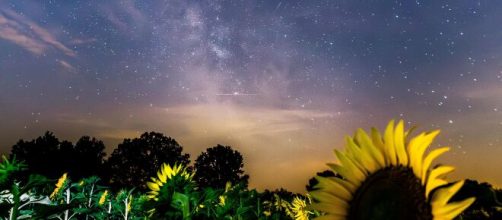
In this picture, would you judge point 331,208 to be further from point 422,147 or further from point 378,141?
point 422,147

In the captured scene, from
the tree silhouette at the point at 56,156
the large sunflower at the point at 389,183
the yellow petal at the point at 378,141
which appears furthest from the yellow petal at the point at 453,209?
the tree silhouette at the point at 56,156

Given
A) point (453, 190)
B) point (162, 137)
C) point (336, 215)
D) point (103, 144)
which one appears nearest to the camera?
point (453, 190)

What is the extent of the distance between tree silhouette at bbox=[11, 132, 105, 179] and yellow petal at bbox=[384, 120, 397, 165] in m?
49.7

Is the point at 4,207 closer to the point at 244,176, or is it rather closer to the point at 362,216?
the point at 362,216

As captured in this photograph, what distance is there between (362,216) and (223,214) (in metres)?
2.13

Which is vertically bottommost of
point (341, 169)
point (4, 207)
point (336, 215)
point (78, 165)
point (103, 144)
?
point (4, 207)

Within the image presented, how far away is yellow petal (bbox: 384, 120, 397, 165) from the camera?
1604 mm

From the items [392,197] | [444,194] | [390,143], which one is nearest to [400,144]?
[390,143]

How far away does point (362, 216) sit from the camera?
161 centimetres

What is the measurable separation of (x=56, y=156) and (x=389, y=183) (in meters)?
51.6

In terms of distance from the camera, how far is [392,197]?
4.64ft

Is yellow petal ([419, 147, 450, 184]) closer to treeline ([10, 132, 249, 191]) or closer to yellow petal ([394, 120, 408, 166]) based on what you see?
yellow petal ([394, 120, 408, 166])

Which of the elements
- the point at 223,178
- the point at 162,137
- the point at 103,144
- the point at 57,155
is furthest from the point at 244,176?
the point at 57,155

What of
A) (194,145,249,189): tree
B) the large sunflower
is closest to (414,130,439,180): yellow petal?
the large sunflower
